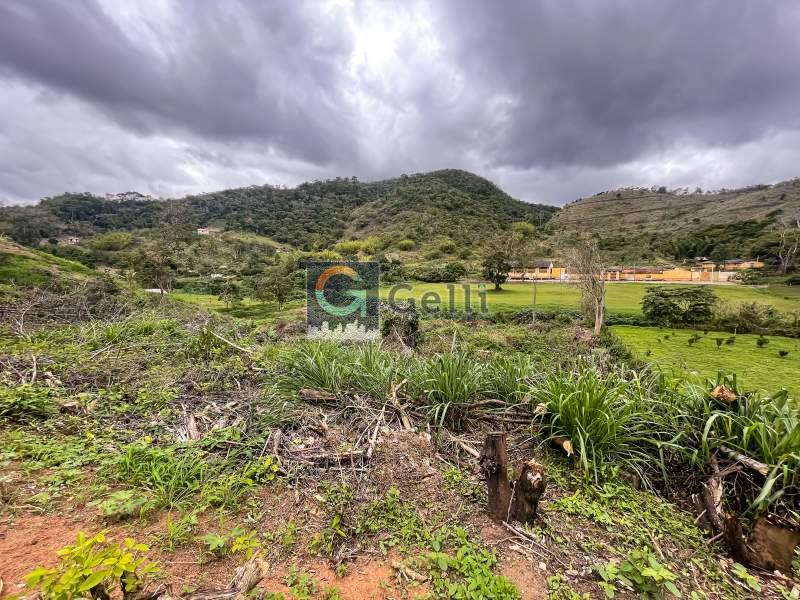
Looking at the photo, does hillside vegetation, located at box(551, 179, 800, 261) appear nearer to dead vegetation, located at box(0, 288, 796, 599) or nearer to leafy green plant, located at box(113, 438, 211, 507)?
dead vegetation, located at box(0, 288, 796, 599)

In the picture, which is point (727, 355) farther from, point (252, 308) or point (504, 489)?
point (252, 308)

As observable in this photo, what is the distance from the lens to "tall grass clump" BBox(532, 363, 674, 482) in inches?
98.0

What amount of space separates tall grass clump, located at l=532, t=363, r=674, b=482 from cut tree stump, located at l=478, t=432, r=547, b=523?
0.65m

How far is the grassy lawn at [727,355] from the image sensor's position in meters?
8.91

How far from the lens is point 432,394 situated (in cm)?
322

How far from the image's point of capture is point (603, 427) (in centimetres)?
257

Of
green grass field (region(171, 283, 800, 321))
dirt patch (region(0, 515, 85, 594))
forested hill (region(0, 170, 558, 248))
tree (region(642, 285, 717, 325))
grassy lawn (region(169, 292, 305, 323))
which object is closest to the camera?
dirt patch (region(0, 515, 85, 594))

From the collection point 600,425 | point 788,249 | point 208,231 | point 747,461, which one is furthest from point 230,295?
point 788,249

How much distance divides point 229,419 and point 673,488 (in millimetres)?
3839

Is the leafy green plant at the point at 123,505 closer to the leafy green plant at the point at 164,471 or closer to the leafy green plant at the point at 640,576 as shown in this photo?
the leafy green plant at the point at 164,471

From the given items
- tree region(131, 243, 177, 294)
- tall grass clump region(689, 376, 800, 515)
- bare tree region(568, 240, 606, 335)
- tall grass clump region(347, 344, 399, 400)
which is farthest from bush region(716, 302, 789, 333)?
tree region(131, 243, 177, 294)

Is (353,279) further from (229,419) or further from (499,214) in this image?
(499,214)

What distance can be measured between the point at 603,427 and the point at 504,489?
1.10 m

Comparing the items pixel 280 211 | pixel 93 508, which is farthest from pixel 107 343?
pixel 280 211
